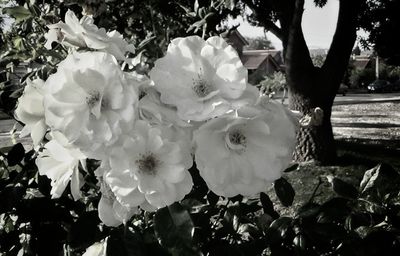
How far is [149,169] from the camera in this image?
787 mm

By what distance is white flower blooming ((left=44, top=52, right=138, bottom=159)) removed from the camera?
2.31 feet

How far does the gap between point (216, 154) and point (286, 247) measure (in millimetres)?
571

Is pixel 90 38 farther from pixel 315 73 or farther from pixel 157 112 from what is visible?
pixel 315 73

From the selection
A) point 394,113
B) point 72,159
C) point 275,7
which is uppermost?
point 72,159

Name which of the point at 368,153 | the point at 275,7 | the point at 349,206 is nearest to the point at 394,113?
the point at 368,153

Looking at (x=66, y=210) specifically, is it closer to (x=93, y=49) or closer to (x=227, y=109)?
(x=93, y=49)

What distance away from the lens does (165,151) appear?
0.75 meters

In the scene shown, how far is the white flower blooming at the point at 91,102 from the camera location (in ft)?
2.31

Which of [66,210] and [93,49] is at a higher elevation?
[93,49]

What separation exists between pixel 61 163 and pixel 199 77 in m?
0.32

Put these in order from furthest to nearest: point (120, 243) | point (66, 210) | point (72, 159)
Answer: point (66, 210), point (120, 243), point (72, 159)

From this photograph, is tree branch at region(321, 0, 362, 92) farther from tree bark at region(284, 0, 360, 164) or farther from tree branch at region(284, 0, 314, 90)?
tree branch at region(284, 0, 314, 90)

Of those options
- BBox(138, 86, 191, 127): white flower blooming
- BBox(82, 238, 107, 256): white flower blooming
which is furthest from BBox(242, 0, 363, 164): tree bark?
BBox(138, 86, 191, 127): white flower blooming

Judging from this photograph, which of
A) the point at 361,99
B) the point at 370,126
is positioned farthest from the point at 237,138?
the point at 361,99
